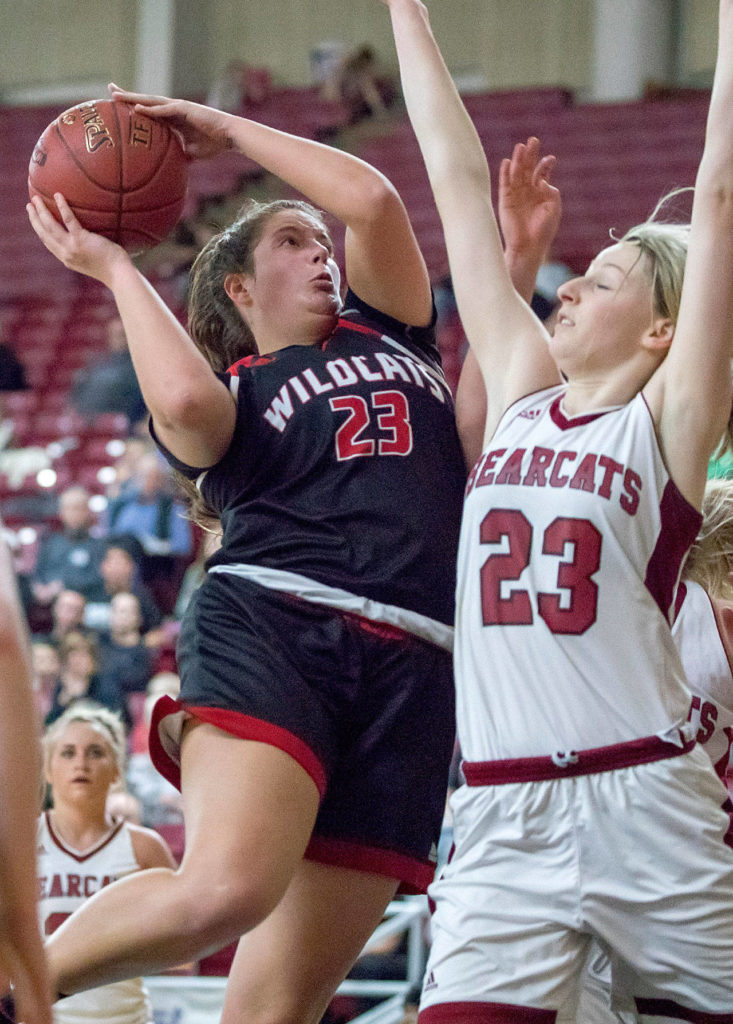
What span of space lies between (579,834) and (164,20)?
16.4 metres

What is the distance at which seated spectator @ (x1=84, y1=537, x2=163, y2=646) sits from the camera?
8.88m

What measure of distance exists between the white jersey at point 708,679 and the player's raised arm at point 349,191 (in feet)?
3.03

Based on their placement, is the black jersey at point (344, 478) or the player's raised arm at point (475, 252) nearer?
the player's raised arm at point (475, 252)

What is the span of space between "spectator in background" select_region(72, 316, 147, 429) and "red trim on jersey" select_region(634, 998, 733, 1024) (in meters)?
8.90

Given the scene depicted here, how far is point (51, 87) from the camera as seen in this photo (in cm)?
1822

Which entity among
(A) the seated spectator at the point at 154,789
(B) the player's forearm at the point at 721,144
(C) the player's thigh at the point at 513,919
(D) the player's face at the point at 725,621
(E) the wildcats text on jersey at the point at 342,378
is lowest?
(A) the seated spectator at the point at 154,789

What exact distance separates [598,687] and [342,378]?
94 centimetres

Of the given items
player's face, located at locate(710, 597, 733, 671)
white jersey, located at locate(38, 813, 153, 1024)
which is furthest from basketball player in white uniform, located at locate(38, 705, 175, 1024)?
player's face, located at locate(710, 597, 733, 671)

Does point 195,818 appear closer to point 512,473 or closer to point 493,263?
point 512,473

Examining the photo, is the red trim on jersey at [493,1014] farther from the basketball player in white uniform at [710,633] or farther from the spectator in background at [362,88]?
the spectator in background at [362,88]

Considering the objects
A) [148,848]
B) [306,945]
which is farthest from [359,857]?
[148,848]

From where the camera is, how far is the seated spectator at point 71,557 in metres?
9.29

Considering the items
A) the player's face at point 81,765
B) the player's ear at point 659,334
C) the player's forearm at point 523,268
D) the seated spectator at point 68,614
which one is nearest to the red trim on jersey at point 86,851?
the player's face at point 81,765

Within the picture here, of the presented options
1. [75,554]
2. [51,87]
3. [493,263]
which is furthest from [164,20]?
[493,263]
